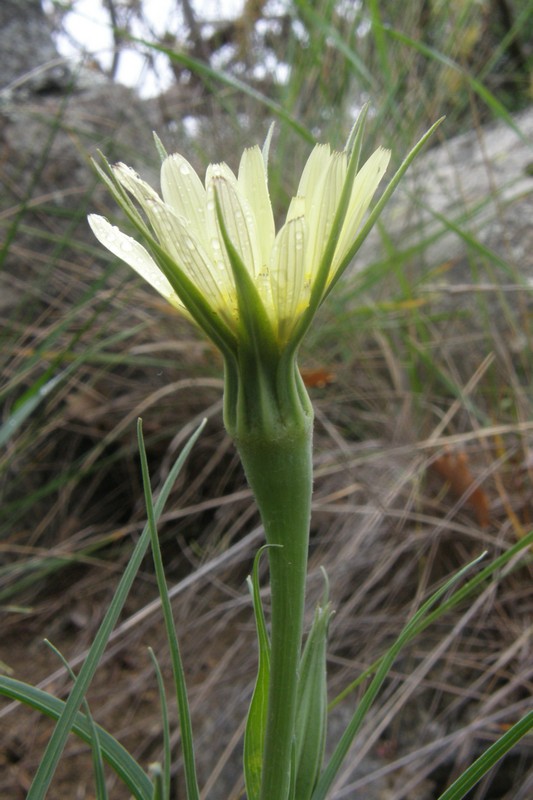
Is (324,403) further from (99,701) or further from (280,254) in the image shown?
(280,254)

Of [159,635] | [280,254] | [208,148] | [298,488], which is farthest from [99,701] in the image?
[208,148]

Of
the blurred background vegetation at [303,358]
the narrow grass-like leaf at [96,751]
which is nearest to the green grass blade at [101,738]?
the narrow grass-like leaf at [96,751]

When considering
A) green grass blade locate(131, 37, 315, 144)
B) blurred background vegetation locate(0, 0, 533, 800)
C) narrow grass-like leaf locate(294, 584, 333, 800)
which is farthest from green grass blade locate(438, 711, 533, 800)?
green grass blade locate(131, 37, 315, 144)

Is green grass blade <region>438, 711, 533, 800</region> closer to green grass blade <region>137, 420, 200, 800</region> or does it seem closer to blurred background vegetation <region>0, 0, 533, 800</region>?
green grass blade <region>137, 420, 200, 800</region>

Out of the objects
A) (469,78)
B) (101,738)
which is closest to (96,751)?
(101,738)

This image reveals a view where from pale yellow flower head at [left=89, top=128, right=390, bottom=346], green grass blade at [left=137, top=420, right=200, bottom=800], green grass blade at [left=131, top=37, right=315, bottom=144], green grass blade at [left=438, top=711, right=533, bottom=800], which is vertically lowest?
green grass blade at [left=438, top=711, right=533, bottom=800]

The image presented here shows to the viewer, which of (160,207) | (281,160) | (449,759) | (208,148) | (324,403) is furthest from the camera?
(208,148)

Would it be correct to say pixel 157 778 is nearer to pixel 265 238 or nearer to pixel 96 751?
pixel 96 751
